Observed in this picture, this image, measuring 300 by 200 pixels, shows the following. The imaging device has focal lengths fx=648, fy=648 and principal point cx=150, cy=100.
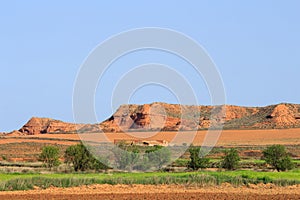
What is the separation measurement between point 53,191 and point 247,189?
43.8 feet

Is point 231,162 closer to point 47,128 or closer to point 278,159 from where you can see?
point 278,159

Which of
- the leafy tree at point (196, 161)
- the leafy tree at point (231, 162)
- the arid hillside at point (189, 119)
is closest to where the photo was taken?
the leafy tree at point (231, 162)

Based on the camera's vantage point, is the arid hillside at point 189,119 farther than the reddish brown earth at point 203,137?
Yes

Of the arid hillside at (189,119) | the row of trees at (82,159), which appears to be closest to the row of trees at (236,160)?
the row of trees at (82,159)

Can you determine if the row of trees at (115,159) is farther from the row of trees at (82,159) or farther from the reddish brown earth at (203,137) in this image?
the reddish brown earth at (203,137)

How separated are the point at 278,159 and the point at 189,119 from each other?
69370 millimetres

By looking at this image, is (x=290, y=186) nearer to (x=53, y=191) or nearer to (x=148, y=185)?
(x=148, y=185)

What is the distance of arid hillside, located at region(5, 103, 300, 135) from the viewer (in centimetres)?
15700

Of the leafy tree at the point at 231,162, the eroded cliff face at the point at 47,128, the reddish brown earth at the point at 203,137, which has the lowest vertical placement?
the leafy tree at the point at 231,162

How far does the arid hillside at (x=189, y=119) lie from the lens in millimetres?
157000

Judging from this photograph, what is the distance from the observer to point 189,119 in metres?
139

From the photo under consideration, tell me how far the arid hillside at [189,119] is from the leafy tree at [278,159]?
66.9 m

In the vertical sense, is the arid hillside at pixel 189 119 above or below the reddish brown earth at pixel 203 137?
above

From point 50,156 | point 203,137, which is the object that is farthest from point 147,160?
point 203,137
